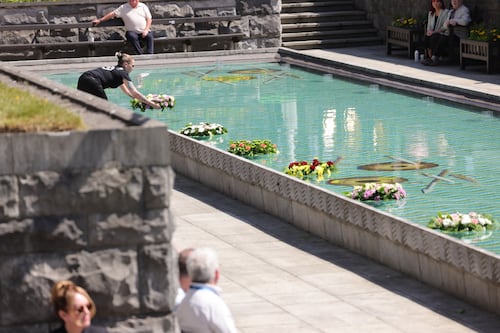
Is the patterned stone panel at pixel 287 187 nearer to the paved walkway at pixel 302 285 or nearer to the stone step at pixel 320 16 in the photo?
the paved walkway at pixel 302 285

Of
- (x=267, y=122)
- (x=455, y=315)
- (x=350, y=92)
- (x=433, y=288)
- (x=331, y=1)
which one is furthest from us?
(x=331, y=1)

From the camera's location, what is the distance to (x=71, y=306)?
6.75 metres

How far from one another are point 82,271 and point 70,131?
74 cm

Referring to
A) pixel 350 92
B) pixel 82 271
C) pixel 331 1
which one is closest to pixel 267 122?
pixel 350 92

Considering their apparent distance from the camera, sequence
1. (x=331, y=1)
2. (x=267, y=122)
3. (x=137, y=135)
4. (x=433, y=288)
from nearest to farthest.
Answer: (x=137, y=135) → (x=433, y=288) → (x=267, y=122) → (x=331, y=1)

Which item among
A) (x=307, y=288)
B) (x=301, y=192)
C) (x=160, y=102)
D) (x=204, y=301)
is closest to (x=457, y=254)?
(x=307, y=288)

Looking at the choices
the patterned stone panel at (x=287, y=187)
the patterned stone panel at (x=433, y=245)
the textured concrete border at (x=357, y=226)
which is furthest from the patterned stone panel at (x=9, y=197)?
the patterned stone panel at (x=287, y=187)

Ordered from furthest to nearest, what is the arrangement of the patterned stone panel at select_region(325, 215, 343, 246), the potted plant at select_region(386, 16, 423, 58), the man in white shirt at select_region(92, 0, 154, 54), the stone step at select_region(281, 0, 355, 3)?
the stone step at select_region(281, 0, 355, 3)
the man in white shirt at select_region(92, 0, 154, 54)
the potted plant at select_region(386, 16, 423, 58)
the patterned stone panel at select_region(325, 215, 343, 246)

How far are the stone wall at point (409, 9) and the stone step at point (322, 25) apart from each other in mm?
340

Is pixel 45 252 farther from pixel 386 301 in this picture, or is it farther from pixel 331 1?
pixel 331 1

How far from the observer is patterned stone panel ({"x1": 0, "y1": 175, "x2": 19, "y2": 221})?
22.5 feet

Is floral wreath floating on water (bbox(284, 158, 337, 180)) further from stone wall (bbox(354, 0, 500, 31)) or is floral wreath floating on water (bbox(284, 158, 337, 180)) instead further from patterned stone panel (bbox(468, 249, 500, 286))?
stone wall (bbox(354, 0, 500, 31))

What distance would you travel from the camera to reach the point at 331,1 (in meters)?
33.6

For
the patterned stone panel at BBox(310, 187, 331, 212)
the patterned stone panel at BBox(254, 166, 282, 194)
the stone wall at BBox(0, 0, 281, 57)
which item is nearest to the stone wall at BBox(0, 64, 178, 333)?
the patterned stone panel at BBox(310, 187, 331, 212)
